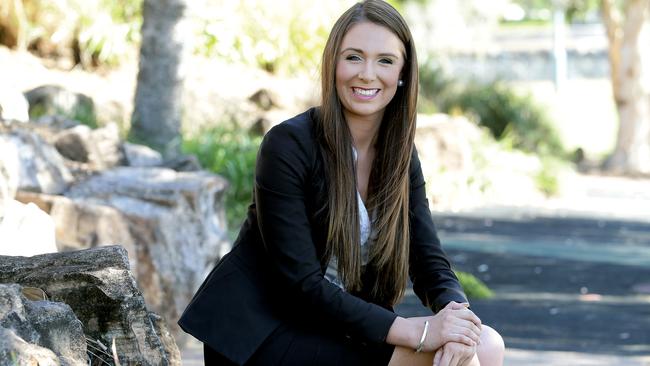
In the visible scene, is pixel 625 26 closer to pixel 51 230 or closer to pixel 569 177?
pixel 569 177

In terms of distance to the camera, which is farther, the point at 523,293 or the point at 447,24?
the point at 447,24

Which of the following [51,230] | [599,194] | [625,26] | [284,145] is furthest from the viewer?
[625,26]

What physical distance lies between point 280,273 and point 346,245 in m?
0.22

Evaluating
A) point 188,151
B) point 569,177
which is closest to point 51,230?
point 188,151

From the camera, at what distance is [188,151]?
37.5 ft

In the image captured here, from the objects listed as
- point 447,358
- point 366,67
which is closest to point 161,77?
point 366,67

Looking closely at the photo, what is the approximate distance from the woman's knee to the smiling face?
760 mm

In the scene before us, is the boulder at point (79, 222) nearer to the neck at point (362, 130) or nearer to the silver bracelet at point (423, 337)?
the neck at point (362, 130)

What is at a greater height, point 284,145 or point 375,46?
point 375,46

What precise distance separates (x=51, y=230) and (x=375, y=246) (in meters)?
1.56

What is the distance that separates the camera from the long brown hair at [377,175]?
3.56m

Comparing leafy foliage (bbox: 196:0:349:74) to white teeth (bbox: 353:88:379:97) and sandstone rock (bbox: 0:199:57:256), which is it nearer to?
sandstone rock (bbox: 0:199:57:256)

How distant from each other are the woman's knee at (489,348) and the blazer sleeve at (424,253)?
37 centimetres

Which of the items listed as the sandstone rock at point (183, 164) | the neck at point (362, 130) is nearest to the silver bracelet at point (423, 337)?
the neck at point (362, 130)
